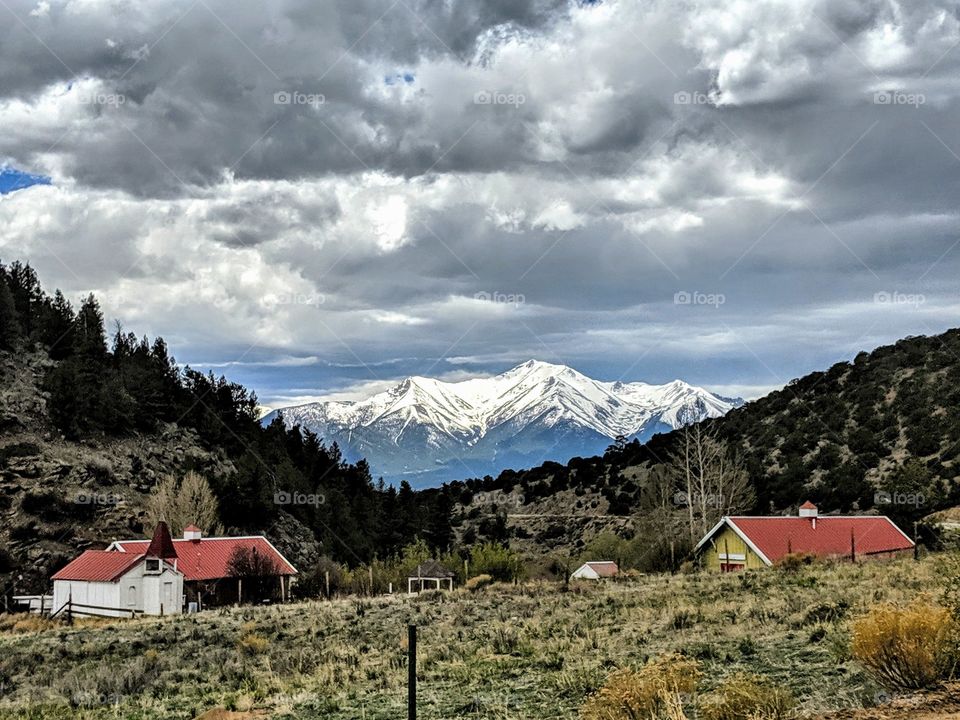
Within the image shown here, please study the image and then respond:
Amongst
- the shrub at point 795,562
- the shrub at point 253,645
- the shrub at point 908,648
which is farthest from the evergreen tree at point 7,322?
the shrub at point 908,648

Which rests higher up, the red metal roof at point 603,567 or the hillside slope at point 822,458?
the hillside slope at point 822,458

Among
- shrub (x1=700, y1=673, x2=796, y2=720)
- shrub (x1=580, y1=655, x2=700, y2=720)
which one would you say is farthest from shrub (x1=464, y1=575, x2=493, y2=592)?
shrub (x1=700, y1=673, x2=796, y2=720)

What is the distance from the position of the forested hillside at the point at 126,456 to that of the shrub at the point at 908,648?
61.2 metres

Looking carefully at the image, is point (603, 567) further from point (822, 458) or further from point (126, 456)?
point (126, 456)

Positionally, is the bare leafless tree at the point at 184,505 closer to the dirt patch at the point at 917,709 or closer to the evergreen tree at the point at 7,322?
the evergreen tree at the point at 7,322

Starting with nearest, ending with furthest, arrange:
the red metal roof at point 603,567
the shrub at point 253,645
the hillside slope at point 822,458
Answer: the shrub at point 253,645 → the red metal roof at point 603,567 → the hillside slope at point 822,458

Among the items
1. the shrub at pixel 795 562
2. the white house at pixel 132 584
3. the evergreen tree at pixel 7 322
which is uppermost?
the evergreen tree at pixel 7 322

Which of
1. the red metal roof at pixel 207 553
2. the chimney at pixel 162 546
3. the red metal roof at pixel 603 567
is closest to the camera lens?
the chimney at pixel 162 546

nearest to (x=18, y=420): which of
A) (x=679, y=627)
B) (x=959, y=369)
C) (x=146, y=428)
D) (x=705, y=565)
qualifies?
(x=146, y=428)

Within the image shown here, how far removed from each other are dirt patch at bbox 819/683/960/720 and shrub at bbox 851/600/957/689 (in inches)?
15.2

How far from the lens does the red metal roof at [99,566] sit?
51625 mm

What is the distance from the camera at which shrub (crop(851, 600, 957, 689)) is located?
10.7 metres

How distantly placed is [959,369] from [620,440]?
1880 inches

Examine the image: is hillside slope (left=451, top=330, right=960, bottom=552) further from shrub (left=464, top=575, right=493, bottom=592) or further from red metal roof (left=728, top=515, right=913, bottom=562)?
shrub (left=464, top=575, right=493, bottom=592)
